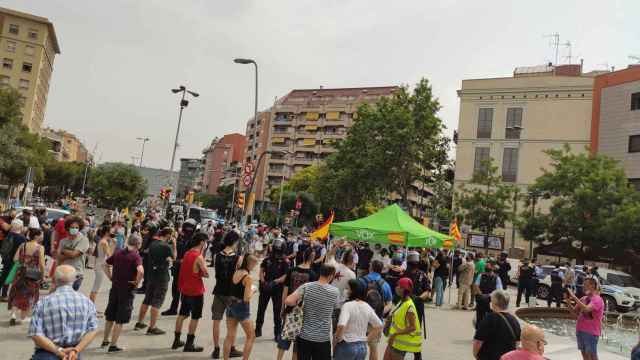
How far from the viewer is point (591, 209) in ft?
104

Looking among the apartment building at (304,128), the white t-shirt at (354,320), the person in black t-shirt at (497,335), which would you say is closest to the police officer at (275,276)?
the white t-shirt at (354,320)

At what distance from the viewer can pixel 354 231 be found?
680 inches

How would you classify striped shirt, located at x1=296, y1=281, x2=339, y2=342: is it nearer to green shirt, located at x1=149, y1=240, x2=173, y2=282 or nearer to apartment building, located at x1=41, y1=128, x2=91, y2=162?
green shirt, located at x1=149, y1=240, x2=173, y2=282

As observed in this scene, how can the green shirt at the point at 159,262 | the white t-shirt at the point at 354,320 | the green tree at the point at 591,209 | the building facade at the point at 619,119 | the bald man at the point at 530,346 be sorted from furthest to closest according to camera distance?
the building facade at the point at 619,119 < the green tree at the point at 591,209 < the green shirt at the point at 159,262 < the white t-shirt at the point at 354,320 < the bald man at the point at 530,346

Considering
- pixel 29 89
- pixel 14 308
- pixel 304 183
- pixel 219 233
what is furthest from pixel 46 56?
pixel 14 308

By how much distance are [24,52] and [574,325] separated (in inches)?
3452

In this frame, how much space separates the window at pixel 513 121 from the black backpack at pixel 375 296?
4225cm

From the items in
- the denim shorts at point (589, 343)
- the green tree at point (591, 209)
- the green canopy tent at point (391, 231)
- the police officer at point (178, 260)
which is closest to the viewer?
the denim shorts at point (589, 343)

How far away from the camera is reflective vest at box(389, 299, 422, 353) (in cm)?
617

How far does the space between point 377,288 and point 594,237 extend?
29.0 metres

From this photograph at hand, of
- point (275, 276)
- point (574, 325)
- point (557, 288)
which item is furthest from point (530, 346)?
point (557, 288)

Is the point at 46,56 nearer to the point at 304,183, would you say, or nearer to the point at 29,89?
the point at 29,89

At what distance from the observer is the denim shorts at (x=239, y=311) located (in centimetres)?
694

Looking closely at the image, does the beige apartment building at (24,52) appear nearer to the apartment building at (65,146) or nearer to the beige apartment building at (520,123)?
the apartment building at (65,146)
